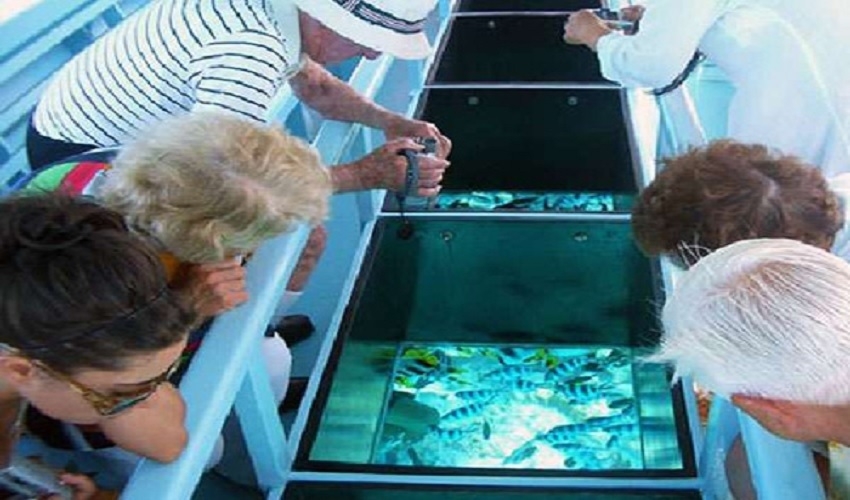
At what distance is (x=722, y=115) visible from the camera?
1839 mm

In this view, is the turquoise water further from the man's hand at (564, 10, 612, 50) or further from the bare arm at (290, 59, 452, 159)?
the man's hand at (564, 10, 612, 50)

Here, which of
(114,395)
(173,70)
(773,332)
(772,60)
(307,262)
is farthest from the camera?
(307,262)

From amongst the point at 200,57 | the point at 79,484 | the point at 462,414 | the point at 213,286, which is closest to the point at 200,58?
the point at 200,57

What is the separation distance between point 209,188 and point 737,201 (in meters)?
0.64

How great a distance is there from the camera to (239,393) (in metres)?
1.09

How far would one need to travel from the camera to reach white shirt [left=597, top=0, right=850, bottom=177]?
125 cm

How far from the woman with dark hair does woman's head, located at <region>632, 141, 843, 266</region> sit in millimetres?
609

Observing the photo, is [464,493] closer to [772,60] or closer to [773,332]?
[773,332]

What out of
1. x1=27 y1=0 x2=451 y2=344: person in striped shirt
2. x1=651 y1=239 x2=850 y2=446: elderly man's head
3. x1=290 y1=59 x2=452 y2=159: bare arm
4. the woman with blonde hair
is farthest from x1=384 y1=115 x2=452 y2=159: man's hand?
x1=651 y1=239 x2=850 y2=446: elderly man's head

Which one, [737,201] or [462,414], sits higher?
[737,201]

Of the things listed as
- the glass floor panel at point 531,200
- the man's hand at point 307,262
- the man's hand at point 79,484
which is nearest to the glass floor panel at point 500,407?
the man's hand at point 307,262

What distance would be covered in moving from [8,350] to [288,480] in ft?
1.92

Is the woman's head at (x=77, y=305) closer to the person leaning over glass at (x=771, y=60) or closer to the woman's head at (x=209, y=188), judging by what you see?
the woman's head at (x=209, y=188)

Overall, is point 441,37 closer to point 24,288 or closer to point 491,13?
point 491,13
